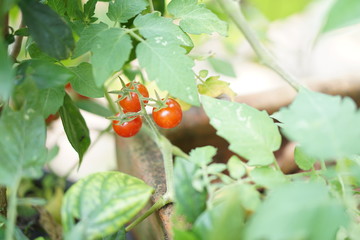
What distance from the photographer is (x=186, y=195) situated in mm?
375

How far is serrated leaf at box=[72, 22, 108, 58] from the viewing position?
0.43 metres

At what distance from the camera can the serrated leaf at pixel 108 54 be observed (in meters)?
0.40

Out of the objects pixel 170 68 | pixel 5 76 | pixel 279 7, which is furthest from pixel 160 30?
pixel 279 7

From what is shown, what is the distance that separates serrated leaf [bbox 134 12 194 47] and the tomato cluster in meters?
0.08

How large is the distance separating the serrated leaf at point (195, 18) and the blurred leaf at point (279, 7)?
0.17 metres

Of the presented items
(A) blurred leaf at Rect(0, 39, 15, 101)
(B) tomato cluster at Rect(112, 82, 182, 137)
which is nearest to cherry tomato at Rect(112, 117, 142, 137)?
(B) tomato cluster at Rect(112, 82, 182, 137)

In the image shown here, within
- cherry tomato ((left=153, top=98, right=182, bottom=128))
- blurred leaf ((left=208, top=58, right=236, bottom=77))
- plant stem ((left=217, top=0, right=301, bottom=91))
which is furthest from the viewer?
blurred leaf ((left=208, top=58, right=236, bottom=77))

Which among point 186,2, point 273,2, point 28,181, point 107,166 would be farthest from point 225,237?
point 107,166

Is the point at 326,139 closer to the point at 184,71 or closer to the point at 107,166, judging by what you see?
the point at 184,71

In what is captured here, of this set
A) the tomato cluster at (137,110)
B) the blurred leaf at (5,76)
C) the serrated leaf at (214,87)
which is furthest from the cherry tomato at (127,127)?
the blurred leaf at (5,76)

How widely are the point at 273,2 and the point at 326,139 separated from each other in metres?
0.37

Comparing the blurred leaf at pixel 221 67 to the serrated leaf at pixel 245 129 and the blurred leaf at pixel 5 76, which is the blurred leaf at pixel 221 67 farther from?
the blurred leaf at pixel 5 76

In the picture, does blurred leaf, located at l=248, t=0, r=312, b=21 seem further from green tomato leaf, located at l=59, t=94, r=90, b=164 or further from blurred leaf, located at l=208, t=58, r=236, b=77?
green tomato leaf, located at l=59, t=94, r=90, b=164

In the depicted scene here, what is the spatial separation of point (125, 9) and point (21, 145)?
0.20 metres
